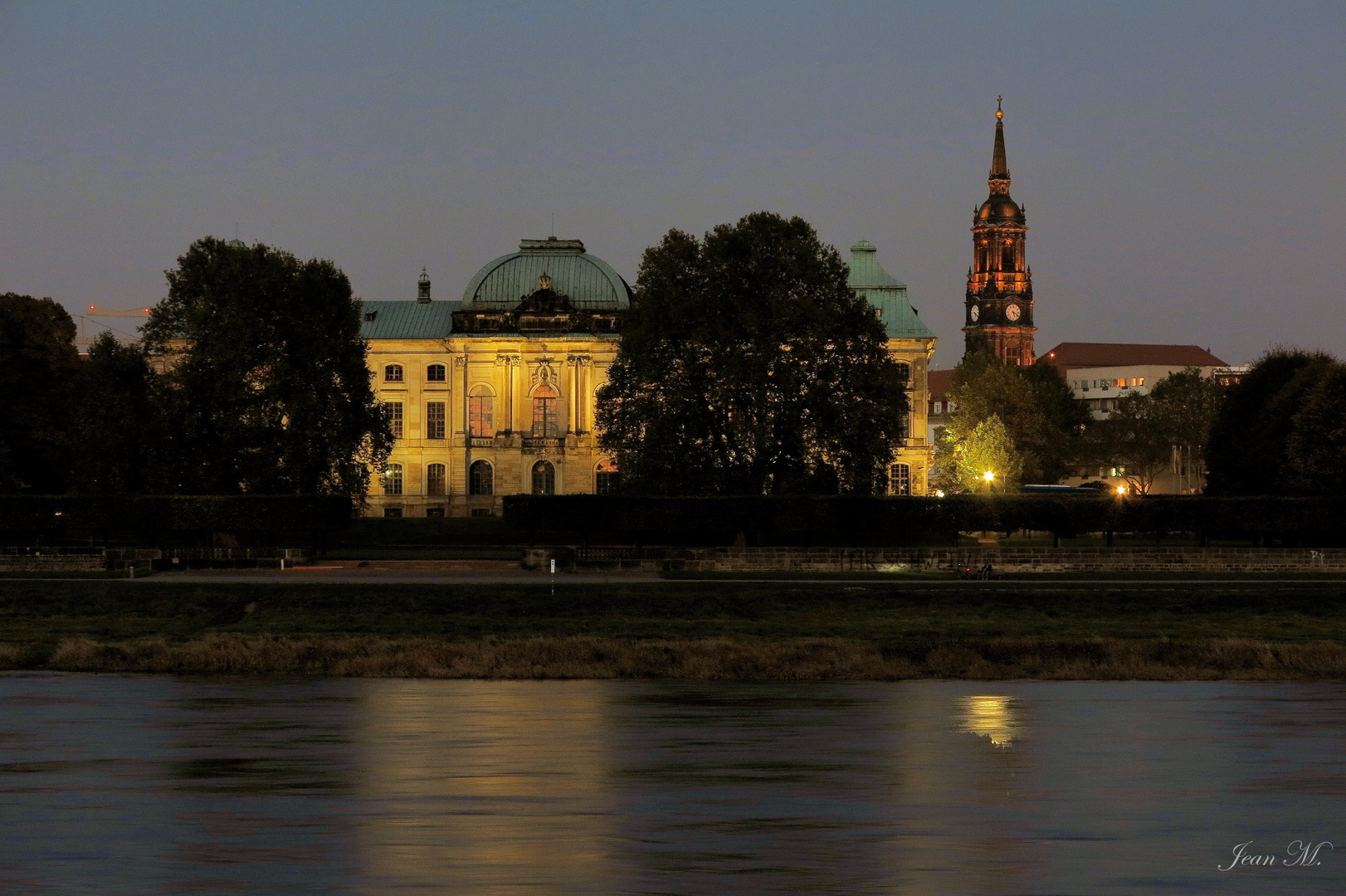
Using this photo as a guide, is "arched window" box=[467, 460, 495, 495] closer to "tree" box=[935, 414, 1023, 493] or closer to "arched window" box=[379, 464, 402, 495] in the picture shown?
"arched window" box=[379, 464, 402, 495]

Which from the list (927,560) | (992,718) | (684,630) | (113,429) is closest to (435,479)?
(113,429)

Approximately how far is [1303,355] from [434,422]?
53.0 metres

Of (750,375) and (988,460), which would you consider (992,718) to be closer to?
(750,375)

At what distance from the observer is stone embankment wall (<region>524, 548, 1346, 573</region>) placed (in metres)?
66.8

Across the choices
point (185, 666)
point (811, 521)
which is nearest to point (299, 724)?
point (185, 666)

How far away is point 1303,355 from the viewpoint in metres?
101

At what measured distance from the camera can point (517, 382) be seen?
120 m

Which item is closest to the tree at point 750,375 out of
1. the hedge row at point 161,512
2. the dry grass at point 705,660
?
the hedge row at point 161,512

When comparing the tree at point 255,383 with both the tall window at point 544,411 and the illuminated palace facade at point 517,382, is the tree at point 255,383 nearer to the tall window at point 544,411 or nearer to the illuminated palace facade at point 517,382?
the illuminated palace facade at point 517,382

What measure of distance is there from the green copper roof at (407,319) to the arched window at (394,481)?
8751 mm

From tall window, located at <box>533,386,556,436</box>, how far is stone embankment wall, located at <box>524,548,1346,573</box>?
52504mm

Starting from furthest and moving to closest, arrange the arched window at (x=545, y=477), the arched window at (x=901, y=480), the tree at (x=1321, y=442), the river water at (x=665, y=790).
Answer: the arched window at (x=545, y=477), the arched window at (x=901, y=480), the tree at (x=1321, y=442), the river water at (x=665, y=790)

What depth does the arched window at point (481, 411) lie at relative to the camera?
122 m

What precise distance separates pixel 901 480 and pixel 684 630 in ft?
235
